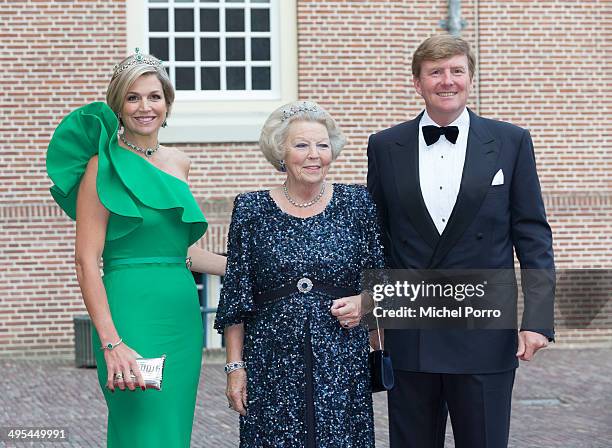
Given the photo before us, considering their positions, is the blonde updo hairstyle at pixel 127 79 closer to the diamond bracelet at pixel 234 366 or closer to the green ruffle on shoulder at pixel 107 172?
the green ruffle on shoulder at pixel 107 172

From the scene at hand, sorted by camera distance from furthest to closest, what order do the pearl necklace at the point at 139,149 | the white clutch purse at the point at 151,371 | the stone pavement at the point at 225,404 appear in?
the stone pavement at the point at 225,404
the pearl necklace at the point at 139,149
the white clutch purse at the point at 151,371

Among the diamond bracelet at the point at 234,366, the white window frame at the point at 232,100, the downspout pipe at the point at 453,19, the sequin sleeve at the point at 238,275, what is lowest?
the diamond bracelet at the point at 234,366

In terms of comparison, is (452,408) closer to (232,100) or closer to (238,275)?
(238,275)

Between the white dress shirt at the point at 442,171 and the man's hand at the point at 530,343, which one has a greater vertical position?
the white dress shirt at the point at 442,171

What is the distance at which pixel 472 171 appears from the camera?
4.13 metres

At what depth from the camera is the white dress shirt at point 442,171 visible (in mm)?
4137

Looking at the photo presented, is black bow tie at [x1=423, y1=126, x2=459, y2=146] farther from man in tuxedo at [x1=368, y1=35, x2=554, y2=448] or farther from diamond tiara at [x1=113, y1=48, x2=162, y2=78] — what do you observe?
diamond tiara at [x1=113, y1=48, x2=162, y2=78]

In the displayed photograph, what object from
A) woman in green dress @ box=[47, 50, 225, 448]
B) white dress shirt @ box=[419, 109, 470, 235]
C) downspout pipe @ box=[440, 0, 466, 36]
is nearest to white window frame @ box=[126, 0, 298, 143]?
downspout pipe @ box=[440, 0, 466, 36]

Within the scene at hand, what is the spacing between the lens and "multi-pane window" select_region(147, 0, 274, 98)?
12438mm

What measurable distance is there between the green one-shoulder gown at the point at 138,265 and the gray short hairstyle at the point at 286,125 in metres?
0.43

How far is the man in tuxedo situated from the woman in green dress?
798 millimetres

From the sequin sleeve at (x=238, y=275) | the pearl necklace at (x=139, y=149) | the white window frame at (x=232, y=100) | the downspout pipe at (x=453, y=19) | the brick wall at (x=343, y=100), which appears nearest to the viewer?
the sequin sleeve at (x=238, y=275)

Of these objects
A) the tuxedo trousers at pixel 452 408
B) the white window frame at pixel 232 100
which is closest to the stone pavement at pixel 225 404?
the white window frame at pixel 232 100

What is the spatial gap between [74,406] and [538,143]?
6336 mm
